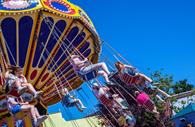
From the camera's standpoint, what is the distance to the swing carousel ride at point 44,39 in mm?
12188

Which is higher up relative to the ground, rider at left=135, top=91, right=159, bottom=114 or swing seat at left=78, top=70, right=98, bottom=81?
swing seat at left=78, top=70, right=98, bottom=81

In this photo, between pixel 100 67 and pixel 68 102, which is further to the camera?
pixel 68 102

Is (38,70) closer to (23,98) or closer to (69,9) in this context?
(69,9)

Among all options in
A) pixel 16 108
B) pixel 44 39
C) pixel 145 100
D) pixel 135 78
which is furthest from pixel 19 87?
pixel 44 39

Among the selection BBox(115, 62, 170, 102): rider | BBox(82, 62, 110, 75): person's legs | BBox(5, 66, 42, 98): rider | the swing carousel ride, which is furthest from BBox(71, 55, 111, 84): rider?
BBox(5, 66, 42, 98): rider

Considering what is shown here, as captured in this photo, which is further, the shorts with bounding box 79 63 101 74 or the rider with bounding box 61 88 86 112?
the rider with bounding box 61 88 86 112

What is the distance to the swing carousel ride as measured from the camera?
480 inches

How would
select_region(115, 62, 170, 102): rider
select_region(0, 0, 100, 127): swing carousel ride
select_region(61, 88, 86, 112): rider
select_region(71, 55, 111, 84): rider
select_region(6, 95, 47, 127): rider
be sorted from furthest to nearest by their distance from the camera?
select_region(0, 0, 100, 127): swing carousel ride < select_region(61, 88, 86, 112): rider < select_region(71, 55, 111, 84): rider < select_region(115, 62, 170, 102): rider < select_region(6, 95, 47, 127): rider

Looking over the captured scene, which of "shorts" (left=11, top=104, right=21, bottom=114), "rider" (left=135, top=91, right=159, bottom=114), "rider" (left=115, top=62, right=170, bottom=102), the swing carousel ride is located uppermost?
the swing carousel ride

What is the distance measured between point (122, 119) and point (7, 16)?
4.74 metres

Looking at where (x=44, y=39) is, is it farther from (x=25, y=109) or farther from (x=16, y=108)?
(x=25, y=109)

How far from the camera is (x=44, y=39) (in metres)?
13.1

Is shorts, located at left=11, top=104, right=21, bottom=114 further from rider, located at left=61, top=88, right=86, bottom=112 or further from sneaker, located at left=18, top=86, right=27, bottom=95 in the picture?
rider, located at left=61, top=88, right=86, bottom=112

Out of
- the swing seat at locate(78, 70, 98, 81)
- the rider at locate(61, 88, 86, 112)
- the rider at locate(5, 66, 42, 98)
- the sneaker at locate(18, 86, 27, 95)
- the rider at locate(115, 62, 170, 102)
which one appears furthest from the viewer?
the rider at locate(61, 88, 86, 112)
